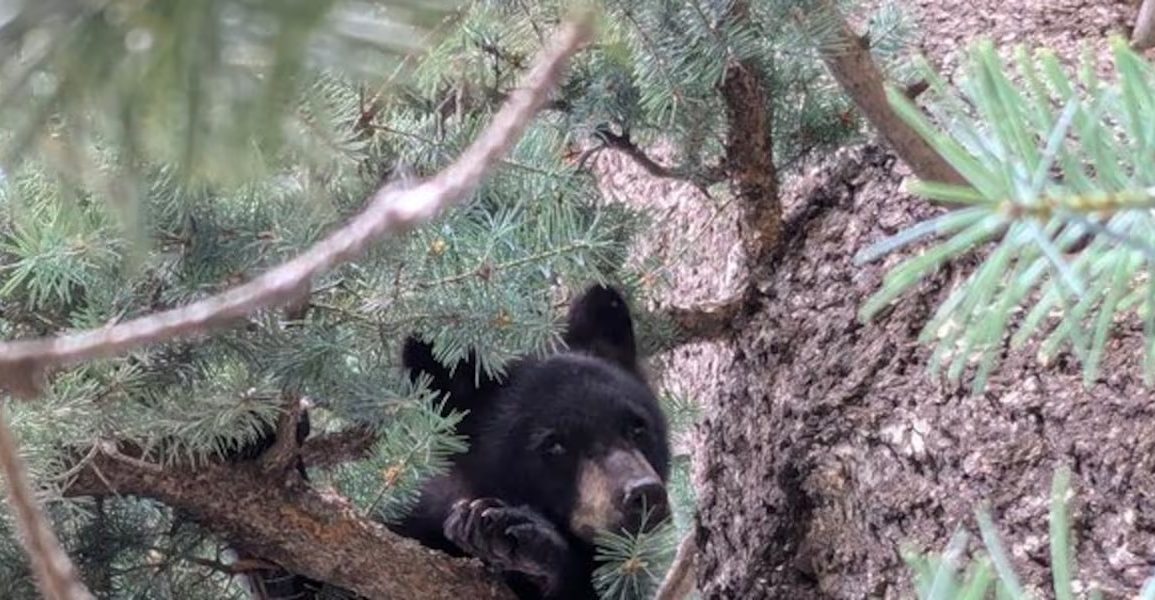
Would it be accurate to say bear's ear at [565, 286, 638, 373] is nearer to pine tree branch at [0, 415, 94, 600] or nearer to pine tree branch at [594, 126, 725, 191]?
pine tree branch at [594, 126, 725, 191]

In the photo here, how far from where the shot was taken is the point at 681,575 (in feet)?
7.56

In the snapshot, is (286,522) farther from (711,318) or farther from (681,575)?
(711,318)

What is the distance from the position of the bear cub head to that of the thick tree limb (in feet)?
1.06

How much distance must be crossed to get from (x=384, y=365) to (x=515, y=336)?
0.64 ft

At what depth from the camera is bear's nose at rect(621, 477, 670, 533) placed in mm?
2406

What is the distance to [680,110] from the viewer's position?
2221mm

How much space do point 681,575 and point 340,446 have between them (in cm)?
48

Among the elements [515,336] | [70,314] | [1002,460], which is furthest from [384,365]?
[1002,460]

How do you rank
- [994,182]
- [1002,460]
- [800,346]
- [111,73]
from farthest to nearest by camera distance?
[800,346] < [1002,460] < [994,182] < [111,73]

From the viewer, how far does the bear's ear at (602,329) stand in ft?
8.68

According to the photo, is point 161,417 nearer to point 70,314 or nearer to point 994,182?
point 70,314

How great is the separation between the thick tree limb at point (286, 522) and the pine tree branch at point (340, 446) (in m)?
0.17

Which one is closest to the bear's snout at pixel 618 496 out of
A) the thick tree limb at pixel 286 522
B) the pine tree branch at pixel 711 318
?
the pine tree branch at pixel 711 318

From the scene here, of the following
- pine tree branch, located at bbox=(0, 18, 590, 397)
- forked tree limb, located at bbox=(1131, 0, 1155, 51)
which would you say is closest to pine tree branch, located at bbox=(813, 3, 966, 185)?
forked tree limb, located at bbox=(1131, 0, 1155, 51)
